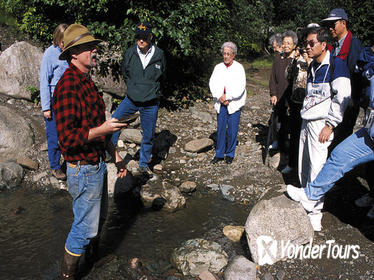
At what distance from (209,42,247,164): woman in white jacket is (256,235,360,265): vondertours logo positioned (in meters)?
2.76

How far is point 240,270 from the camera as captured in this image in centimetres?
375

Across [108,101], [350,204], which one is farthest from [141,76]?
[350,204]

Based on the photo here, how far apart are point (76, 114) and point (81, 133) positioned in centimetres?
16

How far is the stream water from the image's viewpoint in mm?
4152

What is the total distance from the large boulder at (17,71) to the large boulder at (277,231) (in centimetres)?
619

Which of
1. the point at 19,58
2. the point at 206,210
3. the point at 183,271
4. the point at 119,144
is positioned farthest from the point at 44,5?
the point at 183,271

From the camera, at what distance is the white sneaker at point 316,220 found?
13.7 ft

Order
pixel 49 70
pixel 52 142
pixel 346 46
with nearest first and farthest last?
1. pixel 346 46
2. pixel 49 70
3. pixel 52 142

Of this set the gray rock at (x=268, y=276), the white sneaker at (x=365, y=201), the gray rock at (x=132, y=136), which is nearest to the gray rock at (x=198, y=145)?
the gray rock at (x=132, y=136)

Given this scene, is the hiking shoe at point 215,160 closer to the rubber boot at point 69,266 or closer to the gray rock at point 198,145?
the gray rock at point 198,145

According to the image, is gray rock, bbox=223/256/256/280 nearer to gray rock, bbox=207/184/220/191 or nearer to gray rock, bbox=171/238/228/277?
gray rock, bbox=171/238/228/277

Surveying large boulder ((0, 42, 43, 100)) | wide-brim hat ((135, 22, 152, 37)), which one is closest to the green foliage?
large boulder ((0, 42, 43, 100))

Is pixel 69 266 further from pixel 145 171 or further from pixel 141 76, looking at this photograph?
pixel 141 76

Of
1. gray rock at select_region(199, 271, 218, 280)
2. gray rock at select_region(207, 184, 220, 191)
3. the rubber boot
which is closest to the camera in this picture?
the rubber boot
